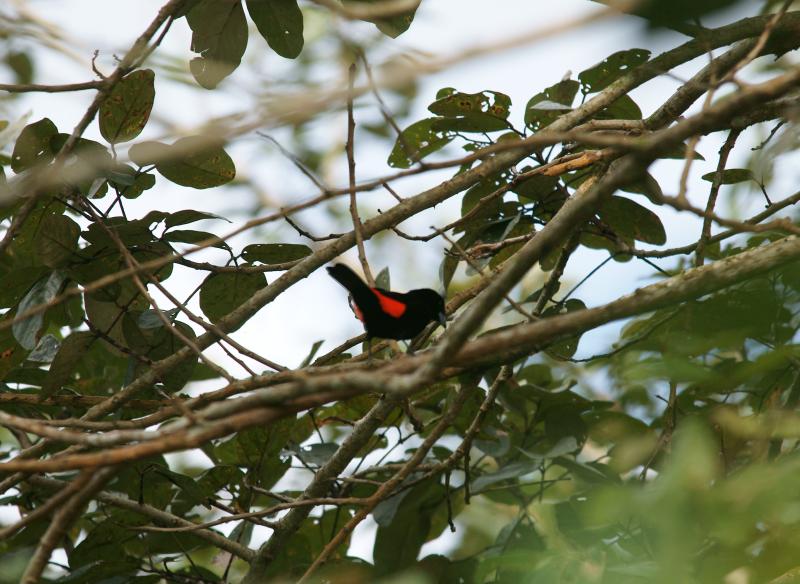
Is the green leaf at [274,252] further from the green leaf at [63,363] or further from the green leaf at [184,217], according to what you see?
the green leaf at [63,363]

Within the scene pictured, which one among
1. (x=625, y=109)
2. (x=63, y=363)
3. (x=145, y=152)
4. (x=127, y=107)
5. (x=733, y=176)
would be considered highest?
(x=625, y=109)

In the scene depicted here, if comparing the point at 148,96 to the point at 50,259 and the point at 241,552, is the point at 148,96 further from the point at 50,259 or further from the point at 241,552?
the point at 241,552

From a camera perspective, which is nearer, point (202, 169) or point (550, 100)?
point (202, 169)

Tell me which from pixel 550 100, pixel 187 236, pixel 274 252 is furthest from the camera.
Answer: pixel 550 100

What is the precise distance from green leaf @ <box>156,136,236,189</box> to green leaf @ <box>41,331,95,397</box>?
61 centimetres

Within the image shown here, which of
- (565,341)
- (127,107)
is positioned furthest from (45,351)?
(565,341)

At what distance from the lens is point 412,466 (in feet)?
9.05

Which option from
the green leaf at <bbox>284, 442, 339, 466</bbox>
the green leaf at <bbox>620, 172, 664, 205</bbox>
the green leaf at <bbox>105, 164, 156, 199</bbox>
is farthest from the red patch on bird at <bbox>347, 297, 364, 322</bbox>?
the green leaf at <bbox>620, 172, 664, 205</bbox>

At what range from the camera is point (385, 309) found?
10.4 ft

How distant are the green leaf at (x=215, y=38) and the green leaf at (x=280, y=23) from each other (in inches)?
2.5

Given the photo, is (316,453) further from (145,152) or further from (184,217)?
(145,152)

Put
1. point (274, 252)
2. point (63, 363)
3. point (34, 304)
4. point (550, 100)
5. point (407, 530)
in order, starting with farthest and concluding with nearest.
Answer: point (407, 530) → point (550, 100) → point (274, 252) → point (63, 363) → point (34, 304)

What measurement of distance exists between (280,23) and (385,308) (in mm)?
1153

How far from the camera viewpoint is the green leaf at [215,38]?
323cm
